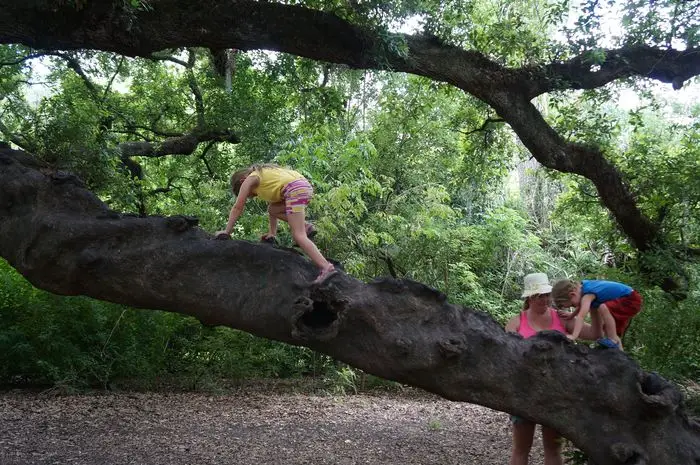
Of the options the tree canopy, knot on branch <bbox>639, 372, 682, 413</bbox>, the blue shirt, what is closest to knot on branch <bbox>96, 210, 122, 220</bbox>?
the tree canopy

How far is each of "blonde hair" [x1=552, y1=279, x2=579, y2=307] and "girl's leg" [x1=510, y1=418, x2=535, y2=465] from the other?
943 millimetres

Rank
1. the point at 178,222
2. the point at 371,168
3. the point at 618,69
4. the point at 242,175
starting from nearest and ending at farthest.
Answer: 1. the point at 178,222
2. the point at 242,175
3. the point at 618,69
4. the point at 371,168

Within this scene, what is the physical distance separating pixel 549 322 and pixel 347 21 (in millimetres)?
3939

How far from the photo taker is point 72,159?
7.89 m

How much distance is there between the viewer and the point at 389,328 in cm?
369

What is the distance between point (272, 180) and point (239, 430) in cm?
373

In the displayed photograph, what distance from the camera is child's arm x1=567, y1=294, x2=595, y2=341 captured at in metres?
4.40

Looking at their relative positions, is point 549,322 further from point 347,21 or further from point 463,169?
point 463,169

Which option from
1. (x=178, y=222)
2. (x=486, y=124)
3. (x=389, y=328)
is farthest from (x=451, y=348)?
(x=486, y=124)

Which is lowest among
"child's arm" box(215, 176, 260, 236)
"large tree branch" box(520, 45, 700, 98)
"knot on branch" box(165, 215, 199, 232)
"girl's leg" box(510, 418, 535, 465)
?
"girl's leg" box(510, 418, 535, 465)

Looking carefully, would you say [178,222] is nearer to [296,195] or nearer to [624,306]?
[296,195]

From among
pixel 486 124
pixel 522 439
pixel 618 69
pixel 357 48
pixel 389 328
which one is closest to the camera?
→ pixel 389 328

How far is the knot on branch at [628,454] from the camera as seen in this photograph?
3.57m

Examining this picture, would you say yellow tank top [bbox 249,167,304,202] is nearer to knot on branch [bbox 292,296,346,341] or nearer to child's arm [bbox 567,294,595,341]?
knot on branch [bbox 292,296,346,341]
